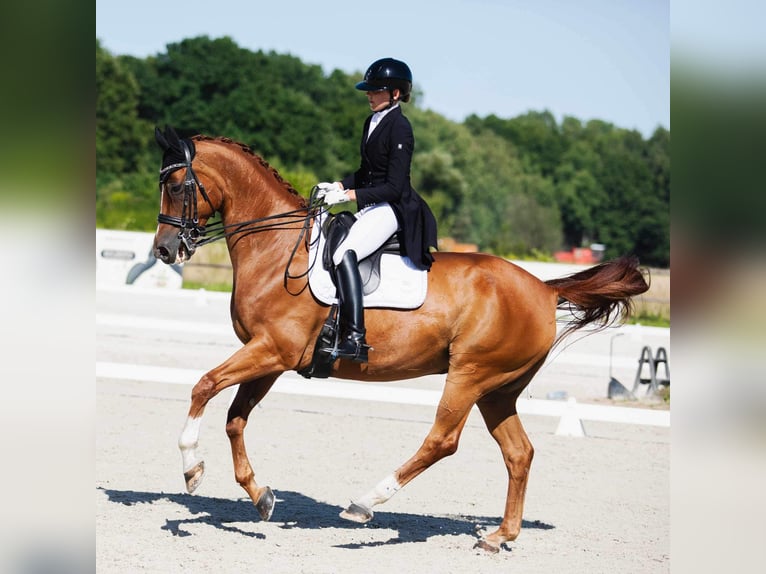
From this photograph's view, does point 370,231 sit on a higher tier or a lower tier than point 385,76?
lower

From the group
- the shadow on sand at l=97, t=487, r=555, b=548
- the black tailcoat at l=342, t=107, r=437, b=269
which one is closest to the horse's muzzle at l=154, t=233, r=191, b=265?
the black tailcoat at l=342, t=107, r=437, b=269

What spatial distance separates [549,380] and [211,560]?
802cm

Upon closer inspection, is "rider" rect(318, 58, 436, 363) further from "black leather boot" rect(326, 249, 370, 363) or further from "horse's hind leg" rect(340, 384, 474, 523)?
"horse's hind leg" rect(340, 384, 474, 523)

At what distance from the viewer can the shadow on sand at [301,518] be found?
5469mm

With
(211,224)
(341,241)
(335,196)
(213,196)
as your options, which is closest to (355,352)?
(341,241)

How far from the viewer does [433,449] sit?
16.9ft

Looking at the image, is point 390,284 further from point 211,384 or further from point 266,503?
point 266,503

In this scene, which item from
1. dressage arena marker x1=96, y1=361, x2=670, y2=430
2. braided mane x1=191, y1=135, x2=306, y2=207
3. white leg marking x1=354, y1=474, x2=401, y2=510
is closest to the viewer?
white leg marking x1=354, y1=474, x2=401, y2=510

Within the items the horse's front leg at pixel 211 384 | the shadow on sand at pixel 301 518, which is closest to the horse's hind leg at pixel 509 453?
the shadow on sand at pixel 301 518

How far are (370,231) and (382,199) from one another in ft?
0.63

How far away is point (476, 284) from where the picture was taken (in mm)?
5367

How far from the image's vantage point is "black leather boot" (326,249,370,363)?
5070mm

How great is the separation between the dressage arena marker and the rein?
2902 millimetres
